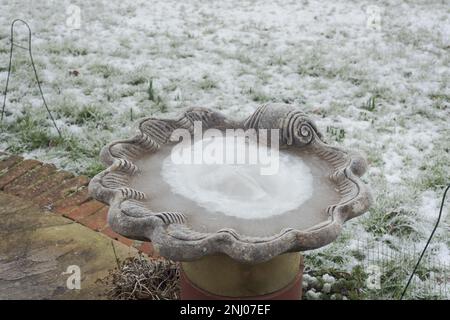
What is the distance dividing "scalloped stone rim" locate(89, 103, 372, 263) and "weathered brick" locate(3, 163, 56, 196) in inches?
46.4

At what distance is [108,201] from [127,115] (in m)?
2.03

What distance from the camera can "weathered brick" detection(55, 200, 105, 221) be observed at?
2.91 m

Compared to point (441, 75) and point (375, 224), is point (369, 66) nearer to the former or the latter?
point (441, 75)

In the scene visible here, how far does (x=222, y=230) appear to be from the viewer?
5.52 feet

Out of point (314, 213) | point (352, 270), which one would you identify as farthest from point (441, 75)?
point (314, 213)

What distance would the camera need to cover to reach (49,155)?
3.44 metres

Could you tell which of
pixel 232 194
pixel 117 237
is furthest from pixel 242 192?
pixel 117 237

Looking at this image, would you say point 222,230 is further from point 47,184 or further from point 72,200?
point 47,184

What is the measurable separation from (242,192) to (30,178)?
68.1 inches

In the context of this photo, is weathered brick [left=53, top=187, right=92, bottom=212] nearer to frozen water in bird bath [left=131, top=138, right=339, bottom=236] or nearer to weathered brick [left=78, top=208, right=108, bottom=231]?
weathered brick [left=78, top=208, right=108, bottom=231]

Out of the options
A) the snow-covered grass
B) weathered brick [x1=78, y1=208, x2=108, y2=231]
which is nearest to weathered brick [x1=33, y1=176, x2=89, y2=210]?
the snow-covered grass

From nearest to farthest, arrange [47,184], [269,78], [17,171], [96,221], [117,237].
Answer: [117,237]
[96,221]
[47,184]
[17,171]
[269,78]

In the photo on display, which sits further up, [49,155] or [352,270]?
[49,155]

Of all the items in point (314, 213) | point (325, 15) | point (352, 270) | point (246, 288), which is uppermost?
point (325, 15)
